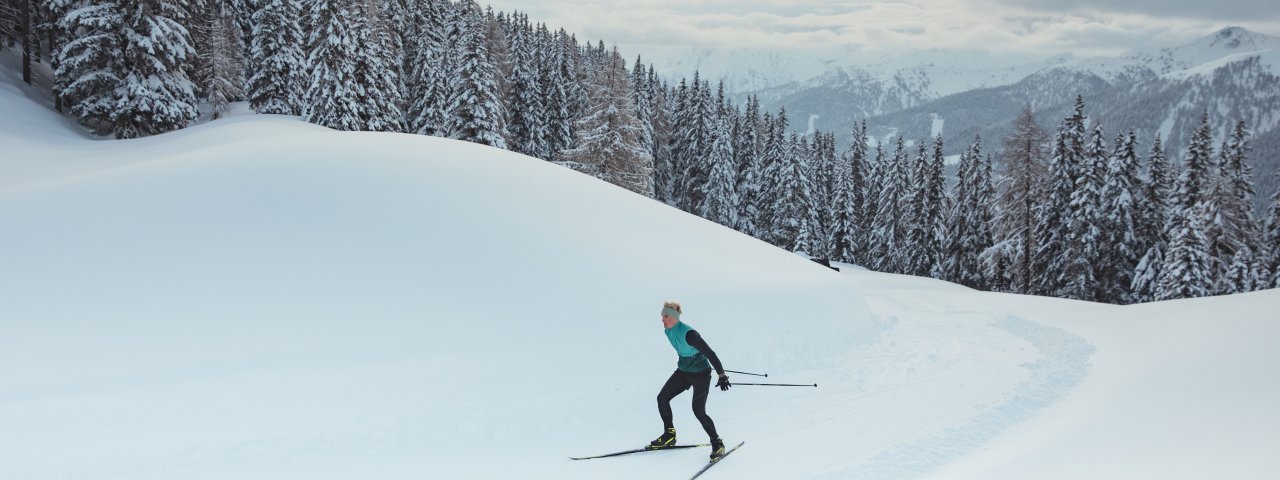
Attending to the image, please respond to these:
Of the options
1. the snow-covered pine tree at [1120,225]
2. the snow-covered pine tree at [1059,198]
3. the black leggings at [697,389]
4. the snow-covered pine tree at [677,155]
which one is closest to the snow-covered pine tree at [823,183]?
the snow-covered pine tree at [677,155]

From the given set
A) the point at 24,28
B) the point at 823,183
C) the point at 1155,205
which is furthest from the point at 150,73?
the point at 823,183

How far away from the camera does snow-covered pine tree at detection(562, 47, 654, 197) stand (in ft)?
115

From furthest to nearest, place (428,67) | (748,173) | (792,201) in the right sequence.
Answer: (748,173), (792,201), (428,67)

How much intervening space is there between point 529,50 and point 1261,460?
2426 inches

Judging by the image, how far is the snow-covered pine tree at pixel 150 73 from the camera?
83.7 feet

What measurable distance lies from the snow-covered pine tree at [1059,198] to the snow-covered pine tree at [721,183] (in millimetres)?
23239

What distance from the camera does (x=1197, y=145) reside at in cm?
3656

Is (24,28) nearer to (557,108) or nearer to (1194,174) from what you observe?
(557,108)

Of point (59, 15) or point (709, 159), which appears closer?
point (59, 15)

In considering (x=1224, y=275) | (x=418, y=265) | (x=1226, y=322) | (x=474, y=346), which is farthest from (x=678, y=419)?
(x=1224, y=275)

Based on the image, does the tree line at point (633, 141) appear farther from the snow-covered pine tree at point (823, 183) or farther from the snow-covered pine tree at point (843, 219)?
the snow-covered pine tree at point (823, 183)

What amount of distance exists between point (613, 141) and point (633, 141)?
1.55m

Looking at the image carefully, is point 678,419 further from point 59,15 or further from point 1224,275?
point 1224,275

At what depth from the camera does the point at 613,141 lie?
35.0 m
